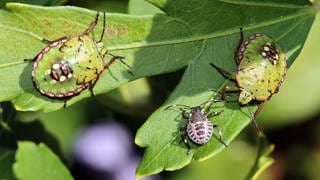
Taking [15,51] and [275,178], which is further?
[275,178]

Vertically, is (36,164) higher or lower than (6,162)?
higher

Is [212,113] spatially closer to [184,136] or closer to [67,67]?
[184,136]

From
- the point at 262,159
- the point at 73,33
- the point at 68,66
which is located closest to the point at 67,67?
the point at 68,66

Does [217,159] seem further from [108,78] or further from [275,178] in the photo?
[108,78]

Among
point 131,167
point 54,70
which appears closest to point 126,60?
point 54,70

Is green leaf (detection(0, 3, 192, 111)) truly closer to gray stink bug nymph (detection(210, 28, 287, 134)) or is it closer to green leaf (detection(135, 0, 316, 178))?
green leaf (detection(135, 0, 316, 178))
